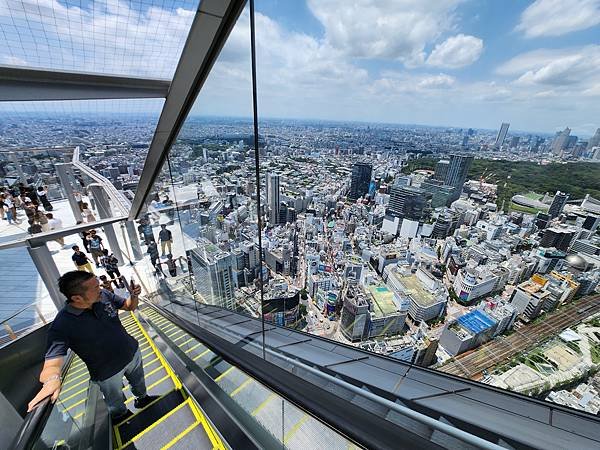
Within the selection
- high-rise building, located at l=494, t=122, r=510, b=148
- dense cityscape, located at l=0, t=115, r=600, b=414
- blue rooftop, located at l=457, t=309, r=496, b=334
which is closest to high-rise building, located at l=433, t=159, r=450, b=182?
dense cityscape, located at l=0, t=115, r=600, b=414

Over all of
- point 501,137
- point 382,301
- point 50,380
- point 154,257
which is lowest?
point 382,301

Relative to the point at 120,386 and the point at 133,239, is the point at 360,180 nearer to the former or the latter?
the point at 133,239

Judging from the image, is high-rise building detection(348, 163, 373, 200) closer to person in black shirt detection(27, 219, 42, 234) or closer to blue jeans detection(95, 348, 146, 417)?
person in black shirt detection(27, 219, 42, 234)

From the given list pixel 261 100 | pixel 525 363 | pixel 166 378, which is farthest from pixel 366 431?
pixel 525 363

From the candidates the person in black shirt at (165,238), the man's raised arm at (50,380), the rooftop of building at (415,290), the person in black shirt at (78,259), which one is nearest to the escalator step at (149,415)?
the man's raised arm at (50,380)

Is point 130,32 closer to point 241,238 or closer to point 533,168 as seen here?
point 241,238

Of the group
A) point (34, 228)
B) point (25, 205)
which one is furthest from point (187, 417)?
point (25, 205)
